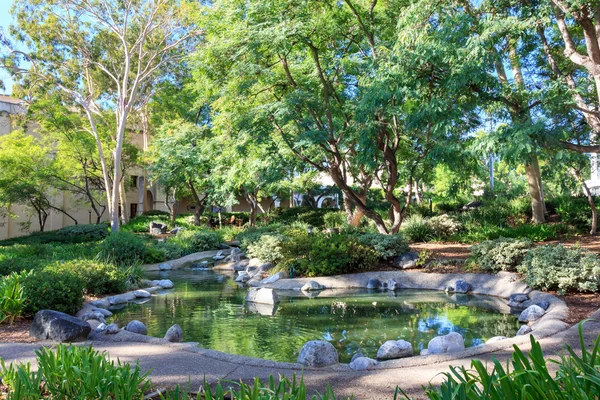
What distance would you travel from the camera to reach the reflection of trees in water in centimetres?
658

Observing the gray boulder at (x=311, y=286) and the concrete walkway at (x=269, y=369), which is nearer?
the concrete walkway at (x=269, y=369)

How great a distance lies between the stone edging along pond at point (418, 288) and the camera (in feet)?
16.3

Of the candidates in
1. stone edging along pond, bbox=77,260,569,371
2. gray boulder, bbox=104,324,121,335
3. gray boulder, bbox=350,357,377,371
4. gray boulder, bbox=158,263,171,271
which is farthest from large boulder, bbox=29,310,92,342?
gray boulder, bbox=158,263,171,271

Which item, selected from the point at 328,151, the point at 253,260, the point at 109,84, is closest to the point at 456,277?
the point at 328,151

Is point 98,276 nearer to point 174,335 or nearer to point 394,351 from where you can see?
point 174,335

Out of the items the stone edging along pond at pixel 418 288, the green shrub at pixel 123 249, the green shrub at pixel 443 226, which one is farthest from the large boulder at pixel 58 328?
the green shrub at pixel 443 226

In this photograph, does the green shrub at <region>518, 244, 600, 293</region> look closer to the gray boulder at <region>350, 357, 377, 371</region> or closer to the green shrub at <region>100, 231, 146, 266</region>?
the gray boulder at <region>350, 357, 377, 371</region>

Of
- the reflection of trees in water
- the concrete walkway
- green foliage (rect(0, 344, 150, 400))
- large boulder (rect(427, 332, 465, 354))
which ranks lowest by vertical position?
Answer: the reflection of trees in water

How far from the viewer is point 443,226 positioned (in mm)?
17359

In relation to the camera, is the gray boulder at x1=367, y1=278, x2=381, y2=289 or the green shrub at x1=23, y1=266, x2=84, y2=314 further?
the gray boulder at x1=367, y1=278, x2=381, y2=289

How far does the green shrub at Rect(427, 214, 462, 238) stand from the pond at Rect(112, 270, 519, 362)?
671cm

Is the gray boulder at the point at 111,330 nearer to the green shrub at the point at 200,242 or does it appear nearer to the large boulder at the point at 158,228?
the green shrub at the point at 200,242

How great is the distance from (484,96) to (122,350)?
807cm

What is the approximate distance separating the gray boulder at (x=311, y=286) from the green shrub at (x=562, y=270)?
4656 mm
